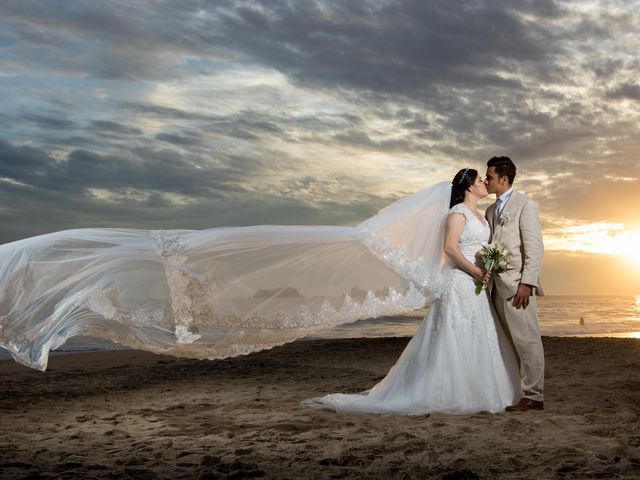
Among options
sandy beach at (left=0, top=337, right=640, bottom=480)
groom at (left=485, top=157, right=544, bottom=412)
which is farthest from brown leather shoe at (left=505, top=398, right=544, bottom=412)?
sandy beach at (left=0, top=337, right=640, bottom=480)

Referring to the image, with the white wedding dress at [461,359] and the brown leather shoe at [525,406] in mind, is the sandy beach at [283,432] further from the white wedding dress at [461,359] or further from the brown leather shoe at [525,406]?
the white wedding dress at [461,359]

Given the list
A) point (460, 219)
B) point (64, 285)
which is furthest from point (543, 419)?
point (64, 285)

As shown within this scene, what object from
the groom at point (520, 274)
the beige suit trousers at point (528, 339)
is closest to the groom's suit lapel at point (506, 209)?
the groom at point (520, 274)

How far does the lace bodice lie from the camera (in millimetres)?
5934

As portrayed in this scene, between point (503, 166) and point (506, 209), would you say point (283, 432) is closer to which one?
point (506, 209)

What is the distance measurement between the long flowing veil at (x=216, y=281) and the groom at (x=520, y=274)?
478 millimetres

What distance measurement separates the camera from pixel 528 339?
588 cm

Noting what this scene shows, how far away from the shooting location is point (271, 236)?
5.99 m

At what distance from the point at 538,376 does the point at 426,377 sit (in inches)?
38.5

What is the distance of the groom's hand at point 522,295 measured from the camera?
5812 mm

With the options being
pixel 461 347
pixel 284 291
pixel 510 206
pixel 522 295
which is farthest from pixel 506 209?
pixel 284 291

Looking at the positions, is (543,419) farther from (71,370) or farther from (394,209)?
(71,370)

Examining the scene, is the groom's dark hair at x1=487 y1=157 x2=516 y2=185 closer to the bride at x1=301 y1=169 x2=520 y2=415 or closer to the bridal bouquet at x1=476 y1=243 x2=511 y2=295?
the bride at x1=301 y1=169 x2=520 y2=415

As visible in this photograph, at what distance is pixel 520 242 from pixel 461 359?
114 centimetres
